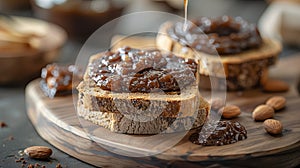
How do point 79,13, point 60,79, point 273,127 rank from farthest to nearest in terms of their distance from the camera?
point 79,13 → point 60,79 → point 273,127

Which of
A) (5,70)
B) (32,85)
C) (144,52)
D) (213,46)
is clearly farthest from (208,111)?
(5,70)

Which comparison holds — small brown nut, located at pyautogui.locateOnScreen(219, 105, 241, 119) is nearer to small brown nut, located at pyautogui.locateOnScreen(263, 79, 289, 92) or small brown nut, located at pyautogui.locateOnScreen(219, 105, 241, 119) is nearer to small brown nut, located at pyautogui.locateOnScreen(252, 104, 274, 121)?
small brown nut, located at pyautogui.locateOnScreen(252, 104, 274, 121)

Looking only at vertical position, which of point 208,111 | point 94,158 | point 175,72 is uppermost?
point 175,72

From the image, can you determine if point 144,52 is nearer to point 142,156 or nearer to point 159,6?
point 142,156

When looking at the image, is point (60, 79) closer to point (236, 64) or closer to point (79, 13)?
point (236, 64)

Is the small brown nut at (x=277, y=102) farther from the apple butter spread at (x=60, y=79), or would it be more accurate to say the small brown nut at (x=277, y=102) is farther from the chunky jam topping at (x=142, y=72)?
the apple butter spread at (x=60, y=79)

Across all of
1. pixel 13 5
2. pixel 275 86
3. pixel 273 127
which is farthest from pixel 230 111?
pixel 13 5
